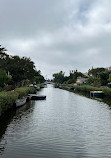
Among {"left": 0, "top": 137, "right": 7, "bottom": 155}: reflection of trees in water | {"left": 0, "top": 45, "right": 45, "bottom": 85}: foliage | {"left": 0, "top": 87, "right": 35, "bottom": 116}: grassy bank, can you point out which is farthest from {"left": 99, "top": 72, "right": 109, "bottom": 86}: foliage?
{"left": 0, "top": 137, "right": 7, "bottom": 155}: reflection of trees in water

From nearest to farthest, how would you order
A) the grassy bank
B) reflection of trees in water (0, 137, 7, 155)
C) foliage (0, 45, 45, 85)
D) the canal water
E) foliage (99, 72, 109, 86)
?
1. the canal water
2. reflection of trees in water (0, 137, 7, 155)
3. the grassy bank
4. foliage (0, 45, 45, 85)
5. foliage (99, 72, 109, 86)

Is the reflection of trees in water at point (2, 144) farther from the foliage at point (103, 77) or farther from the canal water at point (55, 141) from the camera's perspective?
the foliage at point (103, 77)

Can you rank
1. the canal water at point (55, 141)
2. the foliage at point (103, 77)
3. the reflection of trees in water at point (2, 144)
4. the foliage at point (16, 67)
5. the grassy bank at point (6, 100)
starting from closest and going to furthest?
the canal water at point (55, 141) < the reflection of trees in water at point (2, 144) < the grassy bank at point (6, 100) < the foliage at point (16, 67) < the foliage at point (103, 77)

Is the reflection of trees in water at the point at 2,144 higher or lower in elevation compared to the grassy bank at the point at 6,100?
lower

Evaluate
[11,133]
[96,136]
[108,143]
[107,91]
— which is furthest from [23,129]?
[107,91]

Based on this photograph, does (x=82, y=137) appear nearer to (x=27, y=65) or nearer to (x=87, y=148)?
(x=87, y=148)

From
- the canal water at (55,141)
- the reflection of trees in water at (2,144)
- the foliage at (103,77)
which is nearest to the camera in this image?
the canal water at (55,141)

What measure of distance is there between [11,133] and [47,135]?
375cm

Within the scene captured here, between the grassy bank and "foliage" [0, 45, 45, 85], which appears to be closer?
the grassy bank

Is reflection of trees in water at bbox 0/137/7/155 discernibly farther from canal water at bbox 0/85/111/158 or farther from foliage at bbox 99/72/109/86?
foliage at bbox 99/72/109/86

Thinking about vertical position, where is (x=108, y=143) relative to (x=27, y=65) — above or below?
below

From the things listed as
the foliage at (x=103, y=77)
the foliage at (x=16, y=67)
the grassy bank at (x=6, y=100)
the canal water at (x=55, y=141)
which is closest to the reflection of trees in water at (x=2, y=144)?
the canal water at (x=55, y=141)

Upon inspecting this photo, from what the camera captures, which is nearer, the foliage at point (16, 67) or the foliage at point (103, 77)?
the foliage at point (16, 67)

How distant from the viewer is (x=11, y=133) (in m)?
19.8
